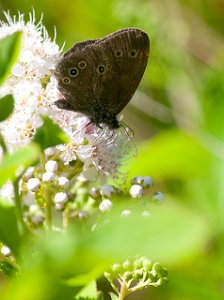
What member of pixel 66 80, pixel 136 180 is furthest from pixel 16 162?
pixel 66 80

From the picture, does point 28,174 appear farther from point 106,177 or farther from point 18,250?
point 18,250

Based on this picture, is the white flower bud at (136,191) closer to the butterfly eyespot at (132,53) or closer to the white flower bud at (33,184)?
the white flower bud at (33,184)

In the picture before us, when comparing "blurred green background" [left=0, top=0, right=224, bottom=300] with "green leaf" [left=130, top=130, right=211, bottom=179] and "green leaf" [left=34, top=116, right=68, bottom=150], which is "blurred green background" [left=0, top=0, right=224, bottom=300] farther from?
"green leaf" [left=130, top=130, right=211, bottom=179]

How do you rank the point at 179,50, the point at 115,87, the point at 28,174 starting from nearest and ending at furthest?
the point at 28,174 → the point at 115,87 → the point at 179,50

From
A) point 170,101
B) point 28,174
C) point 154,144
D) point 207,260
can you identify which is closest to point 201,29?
point 170,101

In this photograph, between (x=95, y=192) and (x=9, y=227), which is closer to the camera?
(x=9, y=227)

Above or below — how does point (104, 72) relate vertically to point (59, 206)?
above

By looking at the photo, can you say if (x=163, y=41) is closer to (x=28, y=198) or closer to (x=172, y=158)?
(x=28, y=198)
